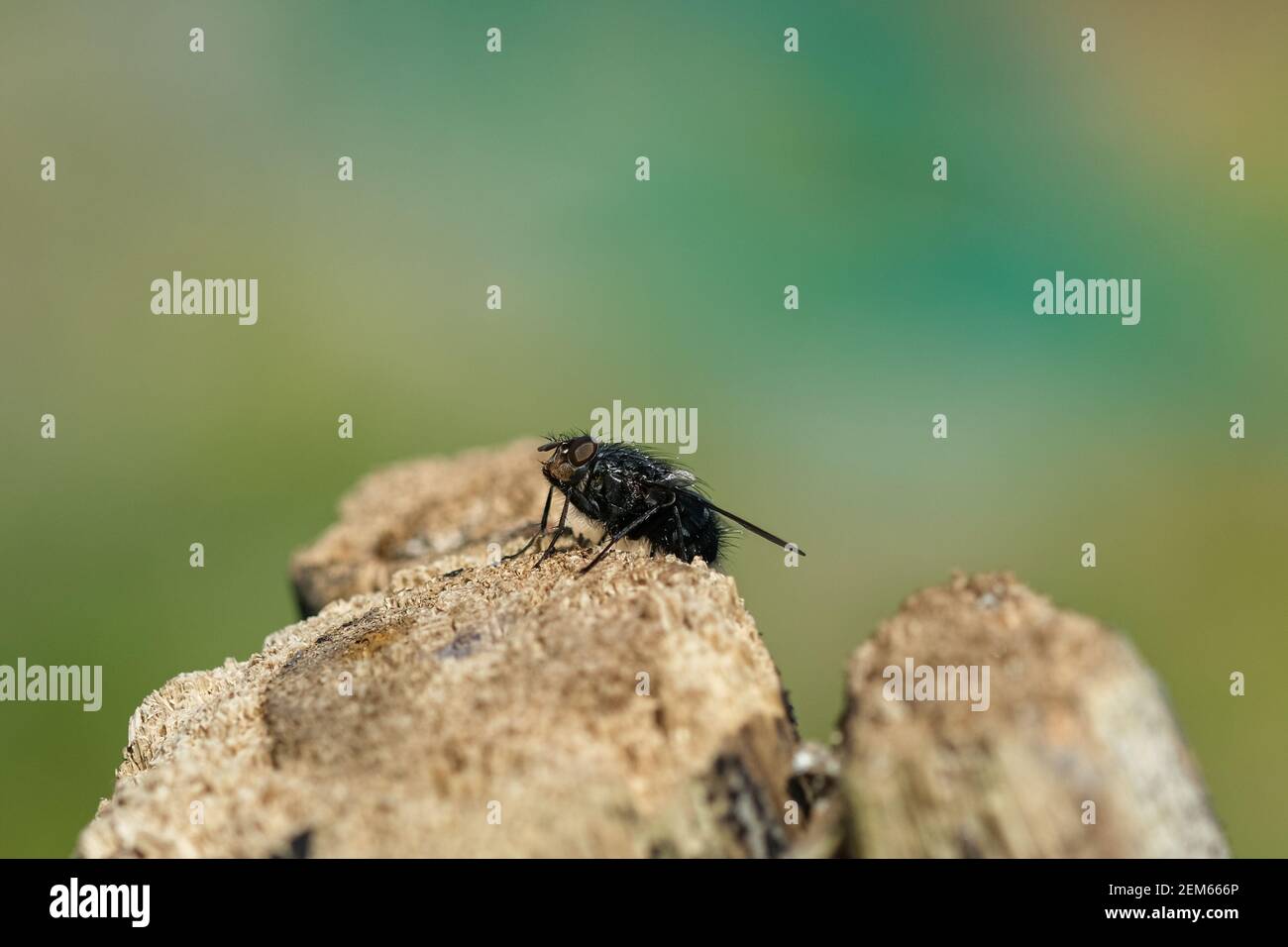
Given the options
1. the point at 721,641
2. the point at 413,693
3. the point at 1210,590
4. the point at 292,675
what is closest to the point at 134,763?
the point at 292,675
